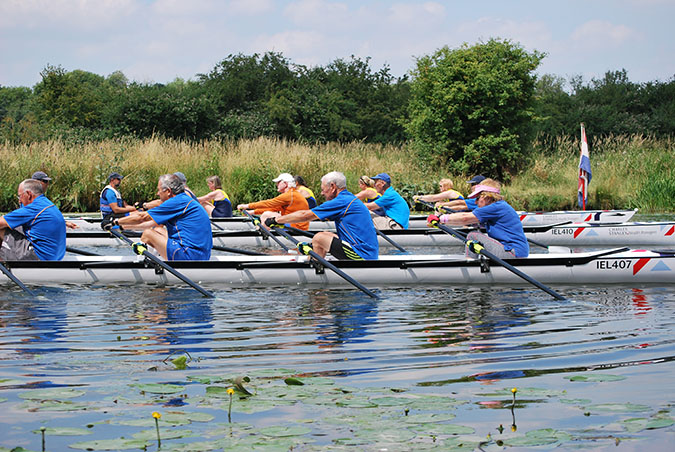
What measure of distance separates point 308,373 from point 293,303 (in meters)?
3.45

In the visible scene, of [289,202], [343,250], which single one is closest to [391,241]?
[289,202]

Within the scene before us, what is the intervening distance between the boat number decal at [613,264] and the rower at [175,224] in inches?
185

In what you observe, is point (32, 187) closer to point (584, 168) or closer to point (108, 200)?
point (108, 200)

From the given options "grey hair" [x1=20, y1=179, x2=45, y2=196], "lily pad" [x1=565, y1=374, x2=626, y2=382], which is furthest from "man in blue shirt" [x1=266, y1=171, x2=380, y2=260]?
"lily pad" [x1=565, y1=374, x2=626, y2=382]

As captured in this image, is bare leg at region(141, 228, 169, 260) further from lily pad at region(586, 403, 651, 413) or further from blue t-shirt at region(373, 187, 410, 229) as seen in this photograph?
lily pad at region(586, 403, 651, 413)

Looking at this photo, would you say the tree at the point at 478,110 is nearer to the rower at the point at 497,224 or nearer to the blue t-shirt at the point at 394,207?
the blue t-shirt at the point at 394,207

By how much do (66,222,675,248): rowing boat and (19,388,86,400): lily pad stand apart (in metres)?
10.2

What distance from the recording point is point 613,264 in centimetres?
959

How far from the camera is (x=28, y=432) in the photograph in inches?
158

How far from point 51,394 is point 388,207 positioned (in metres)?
11.1

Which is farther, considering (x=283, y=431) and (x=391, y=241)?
(x=391, y=241)

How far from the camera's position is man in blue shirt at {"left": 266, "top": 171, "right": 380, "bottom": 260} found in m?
9.84

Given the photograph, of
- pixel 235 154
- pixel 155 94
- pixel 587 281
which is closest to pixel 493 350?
pixel 587 281

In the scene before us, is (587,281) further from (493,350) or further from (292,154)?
(292,154)
